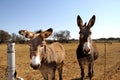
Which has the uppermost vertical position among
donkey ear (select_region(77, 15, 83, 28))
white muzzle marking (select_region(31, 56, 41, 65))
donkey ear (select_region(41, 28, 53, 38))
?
donkey ear (select_region(77, 15, 83, 28))

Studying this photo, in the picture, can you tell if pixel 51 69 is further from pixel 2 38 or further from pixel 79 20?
pixel 2 38

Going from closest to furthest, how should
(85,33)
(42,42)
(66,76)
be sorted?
(42,42) < (85,33) < (66,76)

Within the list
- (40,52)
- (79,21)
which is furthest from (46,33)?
(79,21)

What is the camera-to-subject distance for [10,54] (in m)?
3.60

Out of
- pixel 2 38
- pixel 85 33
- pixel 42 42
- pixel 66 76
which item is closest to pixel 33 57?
pixel 42 42

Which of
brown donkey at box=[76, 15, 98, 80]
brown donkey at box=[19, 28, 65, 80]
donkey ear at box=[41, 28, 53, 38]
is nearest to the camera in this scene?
brown donkey at box=[19, 28, 65, 80]

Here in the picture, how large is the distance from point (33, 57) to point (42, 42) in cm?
64

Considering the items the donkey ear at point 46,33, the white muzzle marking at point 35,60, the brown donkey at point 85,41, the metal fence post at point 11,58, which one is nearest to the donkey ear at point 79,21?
the brown donkey at point 85,41

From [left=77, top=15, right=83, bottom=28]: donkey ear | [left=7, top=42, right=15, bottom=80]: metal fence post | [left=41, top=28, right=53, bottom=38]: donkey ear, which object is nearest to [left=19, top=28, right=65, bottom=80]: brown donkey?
[left=41, top=28, right=53, bottom=38]: donkey ear

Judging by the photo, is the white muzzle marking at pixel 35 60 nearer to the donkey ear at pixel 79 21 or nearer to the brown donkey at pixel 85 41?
the brown donkey at pixel 85 41

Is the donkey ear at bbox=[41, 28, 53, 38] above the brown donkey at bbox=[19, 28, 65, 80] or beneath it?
above

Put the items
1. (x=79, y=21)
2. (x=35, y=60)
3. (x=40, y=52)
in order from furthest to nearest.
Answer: (x=79, y=21)
(x=40, y=52)
(x=35, y=60)

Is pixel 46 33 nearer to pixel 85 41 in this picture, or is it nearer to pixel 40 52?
pixel 40 52

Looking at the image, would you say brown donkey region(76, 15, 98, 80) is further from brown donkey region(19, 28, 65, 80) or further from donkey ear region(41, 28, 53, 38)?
donkey ear region(41, 28, 53, 38)
